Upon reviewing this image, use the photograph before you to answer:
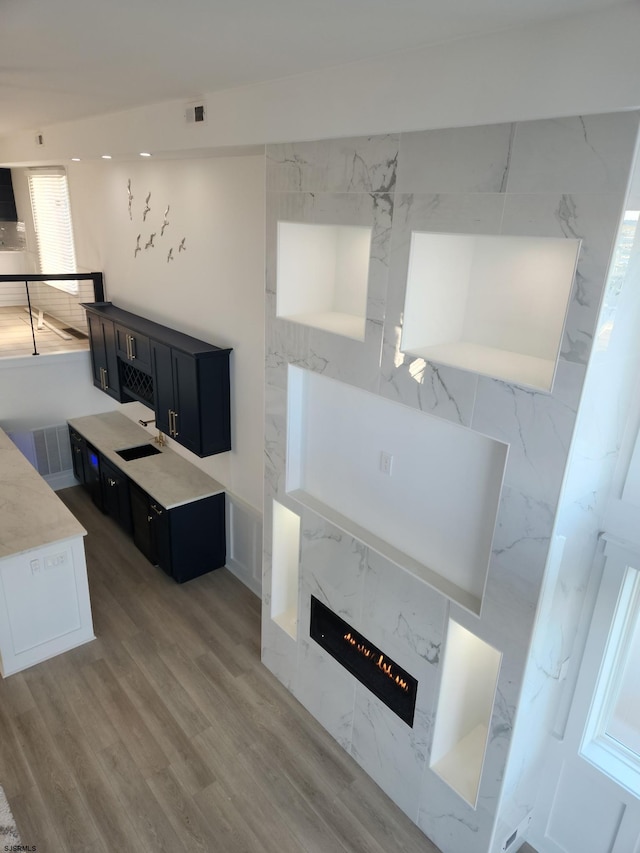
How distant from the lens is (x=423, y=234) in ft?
8.47

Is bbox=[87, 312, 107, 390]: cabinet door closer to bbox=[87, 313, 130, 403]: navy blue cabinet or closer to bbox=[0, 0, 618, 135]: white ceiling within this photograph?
bbox=[87, 313, 130, 403]: navy blue cabinet

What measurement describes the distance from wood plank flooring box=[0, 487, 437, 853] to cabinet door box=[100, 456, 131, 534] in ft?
3.55

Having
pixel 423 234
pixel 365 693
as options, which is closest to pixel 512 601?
pixel 365 693

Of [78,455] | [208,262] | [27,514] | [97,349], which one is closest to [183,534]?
[27,514]

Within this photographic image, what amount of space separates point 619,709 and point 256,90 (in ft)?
12.2

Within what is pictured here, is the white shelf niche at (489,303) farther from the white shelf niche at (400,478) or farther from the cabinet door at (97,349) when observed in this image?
the cabinet door at (97,349)

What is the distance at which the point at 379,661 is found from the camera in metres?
3.37

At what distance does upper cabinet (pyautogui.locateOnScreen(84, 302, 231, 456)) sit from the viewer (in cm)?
471

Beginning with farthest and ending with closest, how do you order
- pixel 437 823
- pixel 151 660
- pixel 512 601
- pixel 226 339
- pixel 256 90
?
pixel 226 339 → pixel 151 660 → pixel 437 823 → pixel 256 90 → pixel 512 601

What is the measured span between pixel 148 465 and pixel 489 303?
4075 millimetres

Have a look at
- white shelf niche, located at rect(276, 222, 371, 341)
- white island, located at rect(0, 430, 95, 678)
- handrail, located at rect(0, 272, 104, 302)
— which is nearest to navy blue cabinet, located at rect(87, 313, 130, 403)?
handrail, located at rect(0, 272, 104, 302)

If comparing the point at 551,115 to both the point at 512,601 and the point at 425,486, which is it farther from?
the point at 512,601

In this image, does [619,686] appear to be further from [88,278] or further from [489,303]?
[88,278]

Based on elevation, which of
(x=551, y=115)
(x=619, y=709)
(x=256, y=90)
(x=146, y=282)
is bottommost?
(x=619, y=709)
